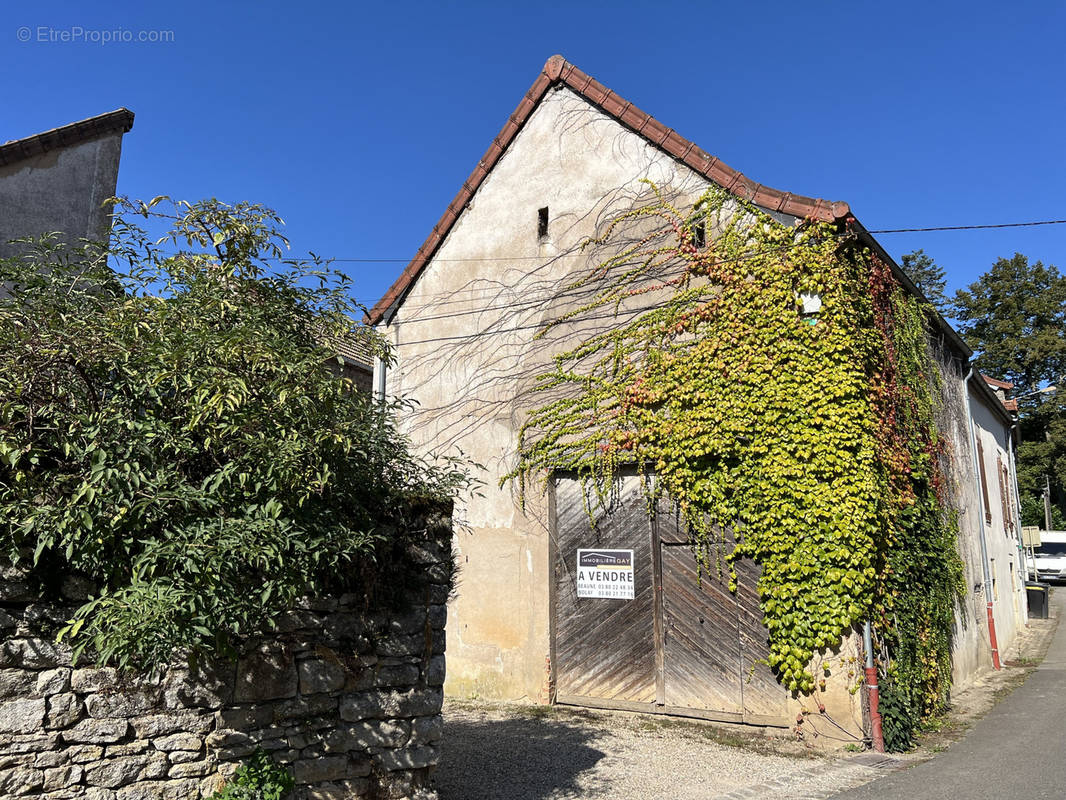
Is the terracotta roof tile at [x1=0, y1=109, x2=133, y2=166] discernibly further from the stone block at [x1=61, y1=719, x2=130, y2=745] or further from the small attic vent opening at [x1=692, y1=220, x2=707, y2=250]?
the stone block at [x1=61, y1=719, x2=130, y2=745]

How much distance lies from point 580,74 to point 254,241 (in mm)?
6775

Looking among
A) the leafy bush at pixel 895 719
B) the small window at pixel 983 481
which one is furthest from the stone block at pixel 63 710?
the small window at pixel 983 481

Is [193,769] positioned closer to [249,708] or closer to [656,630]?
[249,708]

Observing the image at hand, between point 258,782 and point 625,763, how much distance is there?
349cm

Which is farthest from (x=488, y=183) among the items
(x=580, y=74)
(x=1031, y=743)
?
(x=1031, y=743)

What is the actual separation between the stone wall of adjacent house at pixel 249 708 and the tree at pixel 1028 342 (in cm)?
4283

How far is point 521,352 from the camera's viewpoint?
34.6ft

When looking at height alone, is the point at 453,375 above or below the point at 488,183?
below

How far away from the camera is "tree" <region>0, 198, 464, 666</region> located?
405cm

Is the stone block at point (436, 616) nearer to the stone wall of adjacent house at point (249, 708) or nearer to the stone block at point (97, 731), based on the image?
the stone wall of adjacent house at point (249, 708)

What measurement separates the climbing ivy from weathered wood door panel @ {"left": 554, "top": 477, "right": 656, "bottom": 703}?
1.33 ft

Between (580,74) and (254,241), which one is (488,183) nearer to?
(580,74)

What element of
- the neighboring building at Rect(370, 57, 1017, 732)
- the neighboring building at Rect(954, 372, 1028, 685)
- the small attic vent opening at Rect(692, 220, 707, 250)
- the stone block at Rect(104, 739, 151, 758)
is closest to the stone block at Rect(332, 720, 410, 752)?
the stone block at Rect(104, 739, 151, 758)

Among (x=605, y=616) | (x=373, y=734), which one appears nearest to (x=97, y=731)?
(x=373, y=734)
